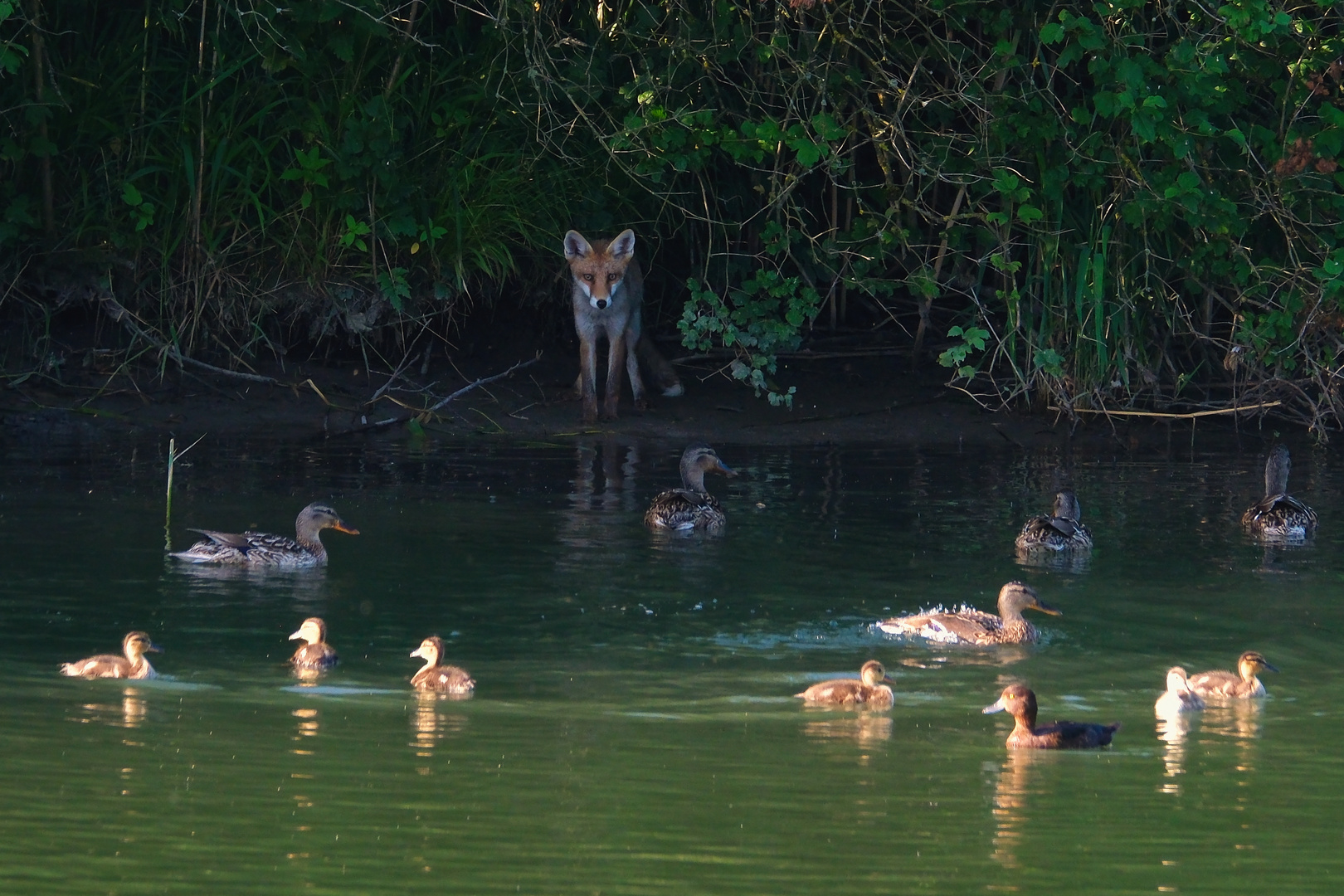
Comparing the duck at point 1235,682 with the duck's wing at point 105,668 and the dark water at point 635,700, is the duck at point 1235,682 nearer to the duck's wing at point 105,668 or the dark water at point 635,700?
the dark water at point 635,700

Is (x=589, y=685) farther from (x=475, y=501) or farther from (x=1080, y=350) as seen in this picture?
(x=1080, y=350)

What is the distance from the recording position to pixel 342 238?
16781 mm

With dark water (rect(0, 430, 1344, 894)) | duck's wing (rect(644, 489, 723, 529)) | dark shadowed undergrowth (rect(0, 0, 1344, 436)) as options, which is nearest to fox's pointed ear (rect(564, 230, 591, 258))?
dark shadowed undergrowth (rect(0, 0, 1344, 436))

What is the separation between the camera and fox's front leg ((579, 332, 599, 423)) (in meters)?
17.1

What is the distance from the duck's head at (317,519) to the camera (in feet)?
38.2

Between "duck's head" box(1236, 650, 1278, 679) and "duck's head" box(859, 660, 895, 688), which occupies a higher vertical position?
"duck's head" box(1236, 650, 1278, 679)

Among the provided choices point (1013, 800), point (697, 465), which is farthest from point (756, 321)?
point (1013, 800)

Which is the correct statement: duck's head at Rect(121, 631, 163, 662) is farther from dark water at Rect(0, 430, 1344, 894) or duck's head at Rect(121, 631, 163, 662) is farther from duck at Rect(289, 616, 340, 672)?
duck at Rect(289, 616, 340, 672)

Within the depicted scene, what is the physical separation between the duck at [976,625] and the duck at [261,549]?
135 inches

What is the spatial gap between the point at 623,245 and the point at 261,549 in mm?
6632

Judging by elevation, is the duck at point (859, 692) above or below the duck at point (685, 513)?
below

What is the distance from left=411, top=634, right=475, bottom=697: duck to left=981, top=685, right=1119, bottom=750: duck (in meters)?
2.22

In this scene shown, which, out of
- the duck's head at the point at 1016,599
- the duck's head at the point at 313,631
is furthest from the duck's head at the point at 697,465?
the duck's head at the point at 313,631

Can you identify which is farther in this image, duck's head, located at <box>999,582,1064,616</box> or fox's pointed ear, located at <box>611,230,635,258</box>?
fox's pointed ear, located at <box>611,230,635,258</box>
